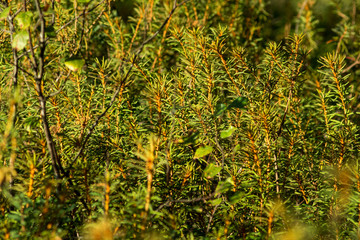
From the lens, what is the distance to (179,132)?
1.04 meters

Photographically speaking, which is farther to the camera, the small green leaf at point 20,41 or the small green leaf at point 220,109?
the small green leaf at point 220,109

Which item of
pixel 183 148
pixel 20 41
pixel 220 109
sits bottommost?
pixel 183 148

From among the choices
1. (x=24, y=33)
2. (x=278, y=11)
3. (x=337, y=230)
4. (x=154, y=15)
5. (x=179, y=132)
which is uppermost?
(x=278, y=11)

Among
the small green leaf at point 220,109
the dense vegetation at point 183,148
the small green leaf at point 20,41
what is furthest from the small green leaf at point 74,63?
the small green leaf at point 220,109

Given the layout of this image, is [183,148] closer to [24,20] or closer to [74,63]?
[74,63]

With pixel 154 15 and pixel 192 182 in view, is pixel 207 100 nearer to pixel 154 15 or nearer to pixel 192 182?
pixel 192 182

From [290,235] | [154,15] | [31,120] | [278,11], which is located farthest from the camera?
[278,11]

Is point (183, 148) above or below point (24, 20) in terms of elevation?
below

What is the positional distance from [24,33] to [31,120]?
0.79 ft

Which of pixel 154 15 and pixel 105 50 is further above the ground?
pixel 154 15

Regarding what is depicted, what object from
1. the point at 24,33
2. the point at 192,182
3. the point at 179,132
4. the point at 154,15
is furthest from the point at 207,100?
the point at 154,15

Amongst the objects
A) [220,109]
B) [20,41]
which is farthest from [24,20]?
[220,109]

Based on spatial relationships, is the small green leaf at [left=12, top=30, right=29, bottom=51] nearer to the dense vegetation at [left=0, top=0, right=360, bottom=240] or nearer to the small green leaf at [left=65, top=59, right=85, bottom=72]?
the dense vegetation at [left=0, top=0, right=360, bottom=240]

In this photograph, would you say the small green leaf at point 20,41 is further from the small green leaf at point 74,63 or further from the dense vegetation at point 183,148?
the small green leaf at point 74,63
